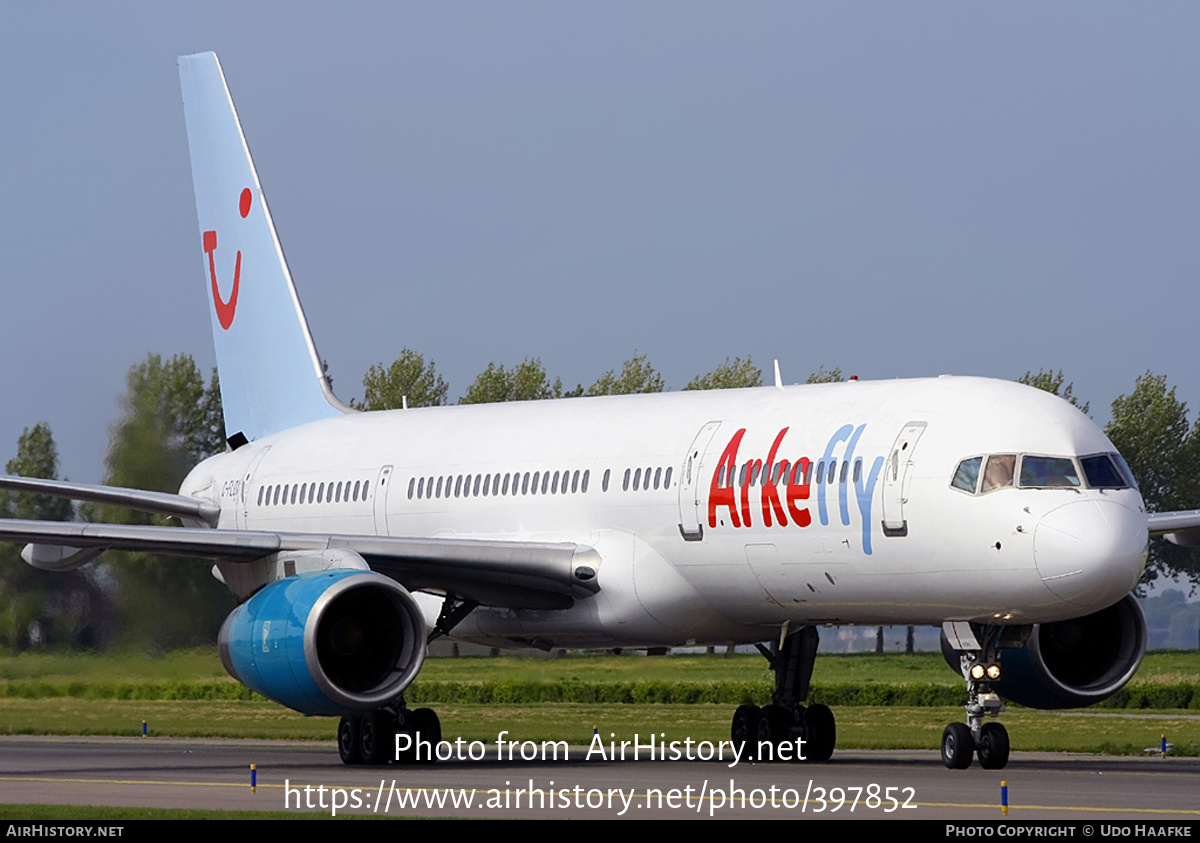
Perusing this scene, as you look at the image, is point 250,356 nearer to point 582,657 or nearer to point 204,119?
point 204,119

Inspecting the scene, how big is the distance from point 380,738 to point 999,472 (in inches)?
328

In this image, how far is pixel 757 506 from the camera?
21.9 metres

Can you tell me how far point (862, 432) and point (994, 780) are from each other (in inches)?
159

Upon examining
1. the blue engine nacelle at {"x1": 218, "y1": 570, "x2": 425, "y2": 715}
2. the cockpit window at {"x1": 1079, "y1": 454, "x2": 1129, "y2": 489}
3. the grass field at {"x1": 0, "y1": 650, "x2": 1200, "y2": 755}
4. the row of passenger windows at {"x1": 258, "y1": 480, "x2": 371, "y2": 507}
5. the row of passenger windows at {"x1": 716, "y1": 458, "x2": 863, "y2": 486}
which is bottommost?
the grass field at {"x1": 0, "y1": 650, "x2": 1200, "y2": 755}

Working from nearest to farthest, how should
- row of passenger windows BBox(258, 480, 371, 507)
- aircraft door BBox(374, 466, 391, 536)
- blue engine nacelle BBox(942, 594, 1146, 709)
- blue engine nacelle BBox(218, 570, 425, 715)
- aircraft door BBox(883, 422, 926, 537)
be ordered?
aircraft door BBox(883, 422, 926, 537), blue engine nacelle BBox(218, 570, 425, 715), blue engine nacelle BBox(942, 594, 1146, 709), aircraft door BBox(374, 466, 391, 536), row of passenger windows BBox(258, 480, 371, 507)

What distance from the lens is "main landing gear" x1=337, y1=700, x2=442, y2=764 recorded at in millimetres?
23766

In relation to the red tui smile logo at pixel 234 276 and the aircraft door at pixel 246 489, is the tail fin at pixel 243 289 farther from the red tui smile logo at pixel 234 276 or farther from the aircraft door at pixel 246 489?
the aircraft door at pixel 246 489

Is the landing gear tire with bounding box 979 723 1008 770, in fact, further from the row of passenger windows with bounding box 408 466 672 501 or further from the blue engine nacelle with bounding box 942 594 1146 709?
the row of passenger windows with bounding box 408 466 672 501

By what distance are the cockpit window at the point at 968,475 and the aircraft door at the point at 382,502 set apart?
1002cm

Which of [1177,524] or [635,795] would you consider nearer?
[635,795]

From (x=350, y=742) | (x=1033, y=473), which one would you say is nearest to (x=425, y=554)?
(x=350, y=742)

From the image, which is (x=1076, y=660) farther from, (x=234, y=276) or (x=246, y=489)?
(x=234, y=276)

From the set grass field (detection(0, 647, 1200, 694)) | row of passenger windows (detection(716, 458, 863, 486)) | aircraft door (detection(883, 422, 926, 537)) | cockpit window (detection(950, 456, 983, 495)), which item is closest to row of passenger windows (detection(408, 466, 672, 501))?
row of passenger windows (detection(716, 458, 863, 486))

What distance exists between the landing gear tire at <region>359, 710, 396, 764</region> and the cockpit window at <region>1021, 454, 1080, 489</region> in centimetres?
849
